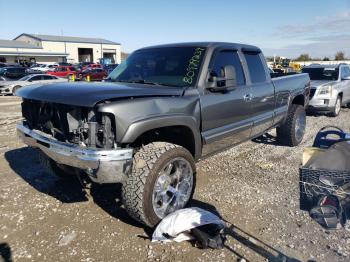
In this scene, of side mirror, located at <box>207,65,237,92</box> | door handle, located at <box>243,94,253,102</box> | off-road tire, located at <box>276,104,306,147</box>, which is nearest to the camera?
side mirror, located at <box>207,65,237,92</box>

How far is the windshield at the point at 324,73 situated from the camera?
1113cm

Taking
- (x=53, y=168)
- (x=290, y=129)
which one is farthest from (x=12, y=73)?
(x=290, y=129)

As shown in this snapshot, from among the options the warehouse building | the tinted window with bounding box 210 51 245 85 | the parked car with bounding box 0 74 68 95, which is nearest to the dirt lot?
the tinted window with bounding box 210 51 245 85

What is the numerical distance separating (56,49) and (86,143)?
73.3m

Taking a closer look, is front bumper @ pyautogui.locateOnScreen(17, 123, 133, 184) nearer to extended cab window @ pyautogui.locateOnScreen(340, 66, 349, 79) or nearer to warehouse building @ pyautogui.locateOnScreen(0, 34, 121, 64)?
extended cab window @ pyautogui.locateOnScreen(340, 66, 349, 79)

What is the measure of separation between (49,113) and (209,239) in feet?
6.91

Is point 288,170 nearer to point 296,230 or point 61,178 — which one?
point 296,230

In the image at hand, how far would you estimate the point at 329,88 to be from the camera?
10109 millimetres

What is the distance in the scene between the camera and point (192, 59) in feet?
13.9

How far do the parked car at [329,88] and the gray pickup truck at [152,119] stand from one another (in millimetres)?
5548

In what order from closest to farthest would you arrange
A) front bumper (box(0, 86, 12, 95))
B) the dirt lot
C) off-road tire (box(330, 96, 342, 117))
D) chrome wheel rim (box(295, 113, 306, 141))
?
the dirt lot
chrome wheel rim (box(295, 113, 306, 141))
off-road tire (box(330, 96, 342, 117))
front bumper (box(0, 86, 12, 95))

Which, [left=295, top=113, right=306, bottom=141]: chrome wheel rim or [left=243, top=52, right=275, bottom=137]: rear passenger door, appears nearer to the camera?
[left=243, top=52, right=275, bottom=137]: rear passenger door

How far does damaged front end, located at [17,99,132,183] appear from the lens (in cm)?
303

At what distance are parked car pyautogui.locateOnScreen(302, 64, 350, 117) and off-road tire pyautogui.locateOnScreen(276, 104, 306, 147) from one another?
3.69 metres
